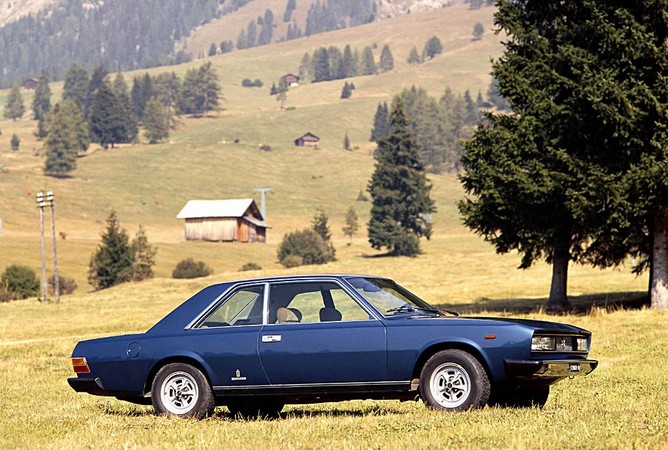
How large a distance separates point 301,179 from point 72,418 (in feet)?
554

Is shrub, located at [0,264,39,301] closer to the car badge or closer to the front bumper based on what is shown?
the car badge

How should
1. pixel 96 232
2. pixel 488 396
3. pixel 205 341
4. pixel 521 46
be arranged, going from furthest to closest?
pixel 96 232, pixel 521 46, pixel 205 341, pixel 488 396

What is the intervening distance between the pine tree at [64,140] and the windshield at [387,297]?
159835mm

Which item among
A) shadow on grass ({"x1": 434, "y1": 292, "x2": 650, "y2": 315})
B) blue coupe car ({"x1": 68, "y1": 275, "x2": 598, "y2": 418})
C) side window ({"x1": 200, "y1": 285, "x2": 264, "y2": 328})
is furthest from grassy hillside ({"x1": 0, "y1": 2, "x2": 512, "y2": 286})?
side window ({"x1": 200, "y1": 285, "x2": 264, "y2": 328})

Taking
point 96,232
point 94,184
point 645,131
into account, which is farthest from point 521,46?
point 94,184

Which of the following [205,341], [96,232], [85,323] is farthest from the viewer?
[96,232]

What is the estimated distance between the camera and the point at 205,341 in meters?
13.4

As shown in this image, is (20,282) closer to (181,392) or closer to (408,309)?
(181,392)

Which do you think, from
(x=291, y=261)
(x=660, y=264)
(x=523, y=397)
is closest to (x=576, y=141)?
(x=660, y=264)

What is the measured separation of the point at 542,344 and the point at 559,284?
26.5 m

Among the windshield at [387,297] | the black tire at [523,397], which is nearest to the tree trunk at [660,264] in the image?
the black tire at [523,397]

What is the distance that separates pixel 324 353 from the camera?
12836 millimetres

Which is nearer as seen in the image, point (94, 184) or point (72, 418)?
point (72, 418)

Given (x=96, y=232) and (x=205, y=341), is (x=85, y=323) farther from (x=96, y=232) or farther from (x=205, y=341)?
(x=96, y=232)
